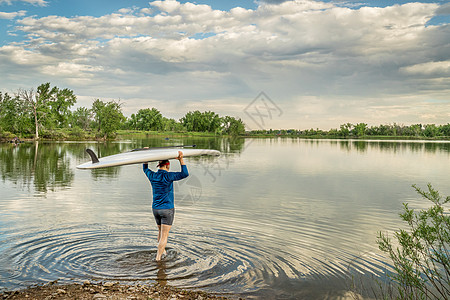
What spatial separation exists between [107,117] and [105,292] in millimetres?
87101

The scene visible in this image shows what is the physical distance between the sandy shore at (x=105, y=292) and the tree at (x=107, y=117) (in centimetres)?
8281

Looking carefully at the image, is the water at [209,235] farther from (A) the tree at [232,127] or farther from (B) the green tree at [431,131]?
(B) the green tree at [431,131]

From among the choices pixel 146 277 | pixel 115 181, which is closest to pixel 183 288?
pixel 146 277

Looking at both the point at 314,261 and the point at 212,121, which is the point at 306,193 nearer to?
the point at 314,261

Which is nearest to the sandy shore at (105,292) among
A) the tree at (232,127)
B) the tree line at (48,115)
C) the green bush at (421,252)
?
the green bush at (421,252)

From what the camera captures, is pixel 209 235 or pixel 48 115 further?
pixel 48 115

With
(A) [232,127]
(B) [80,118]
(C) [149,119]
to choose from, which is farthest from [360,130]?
(B) [80,118]

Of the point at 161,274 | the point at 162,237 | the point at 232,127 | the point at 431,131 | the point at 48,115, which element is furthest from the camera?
the point at 431,131

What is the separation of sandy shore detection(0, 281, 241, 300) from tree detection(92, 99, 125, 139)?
82813 millimetres

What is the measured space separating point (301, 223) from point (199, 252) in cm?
465

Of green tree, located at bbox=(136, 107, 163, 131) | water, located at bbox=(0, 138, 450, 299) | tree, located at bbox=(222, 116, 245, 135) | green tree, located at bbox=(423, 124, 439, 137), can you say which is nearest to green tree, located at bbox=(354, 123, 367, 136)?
green tree, located at bbox=(423, 124, 439, 137)

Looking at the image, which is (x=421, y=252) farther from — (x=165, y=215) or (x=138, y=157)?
(x=138, y=157)

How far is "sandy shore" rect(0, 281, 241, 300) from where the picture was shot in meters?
5.84

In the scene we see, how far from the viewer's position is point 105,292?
604 cm
